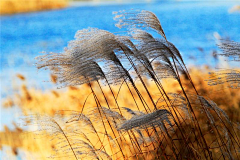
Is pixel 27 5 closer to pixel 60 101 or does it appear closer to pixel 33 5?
pixel 33 5

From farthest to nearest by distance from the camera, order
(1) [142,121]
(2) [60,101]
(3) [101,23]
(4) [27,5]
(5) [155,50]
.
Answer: (4) [27,5], (3) [101,23], (2) [60,101], (5) [155,50], (1) [142,121]

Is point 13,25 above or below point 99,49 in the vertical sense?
above

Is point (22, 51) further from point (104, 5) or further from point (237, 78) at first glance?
point (237, 78)

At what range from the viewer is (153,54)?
0.96 metres

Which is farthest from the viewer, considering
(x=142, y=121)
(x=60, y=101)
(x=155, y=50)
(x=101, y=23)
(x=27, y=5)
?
(x=27, y=5)

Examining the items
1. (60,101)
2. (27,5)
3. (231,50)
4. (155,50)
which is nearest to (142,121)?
(155,50)

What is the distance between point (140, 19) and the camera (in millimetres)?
972

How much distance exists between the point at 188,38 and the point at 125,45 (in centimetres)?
322

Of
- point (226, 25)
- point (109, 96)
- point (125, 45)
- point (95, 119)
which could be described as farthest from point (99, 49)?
point (226, 25)

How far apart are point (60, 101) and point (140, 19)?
4.93 ft

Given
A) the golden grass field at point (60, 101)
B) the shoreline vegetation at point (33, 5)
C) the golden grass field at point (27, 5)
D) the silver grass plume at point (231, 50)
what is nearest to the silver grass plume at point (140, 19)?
the silver grass plume at point (231, 50)

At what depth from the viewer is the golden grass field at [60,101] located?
1966 mm

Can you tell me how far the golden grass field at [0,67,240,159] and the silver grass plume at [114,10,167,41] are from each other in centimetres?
102

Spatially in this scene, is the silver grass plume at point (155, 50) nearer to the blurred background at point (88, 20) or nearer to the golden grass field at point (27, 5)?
the blurred background at point (88, 20)
